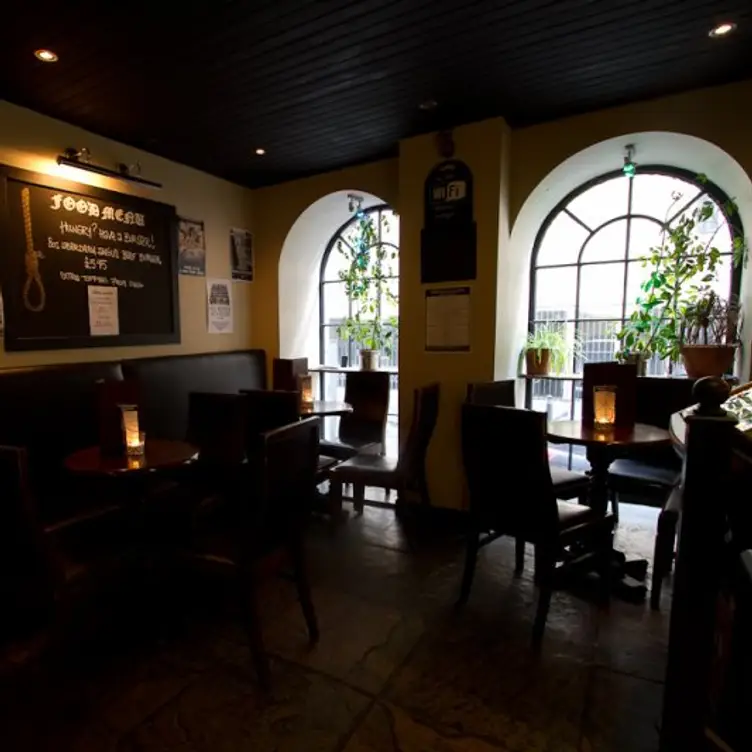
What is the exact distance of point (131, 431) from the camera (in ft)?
7.59

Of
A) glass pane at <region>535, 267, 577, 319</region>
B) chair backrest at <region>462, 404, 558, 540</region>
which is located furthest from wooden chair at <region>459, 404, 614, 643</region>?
glass pane at <region>535, 267, 577, 319</region>

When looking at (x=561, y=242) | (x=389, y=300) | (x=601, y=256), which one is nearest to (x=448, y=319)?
(x=389, y=300)

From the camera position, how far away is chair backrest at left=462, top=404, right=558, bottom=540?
6.30 feet

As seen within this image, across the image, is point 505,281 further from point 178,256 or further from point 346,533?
point 178,256

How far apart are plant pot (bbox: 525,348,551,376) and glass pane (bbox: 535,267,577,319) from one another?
45cm

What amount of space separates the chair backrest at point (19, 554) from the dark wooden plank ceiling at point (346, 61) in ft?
6.38

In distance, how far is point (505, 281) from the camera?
335 centimetres

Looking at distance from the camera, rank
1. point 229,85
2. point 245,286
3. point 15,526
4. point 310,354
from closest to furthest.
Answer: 1. point 15,526
2. point 229,85
3. point 245,286
4. point 310,354

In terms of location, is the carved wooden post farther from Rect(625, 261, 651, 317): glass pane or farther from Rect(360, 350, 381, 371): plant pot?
Rect(360, 350, 381, 371): plant pot

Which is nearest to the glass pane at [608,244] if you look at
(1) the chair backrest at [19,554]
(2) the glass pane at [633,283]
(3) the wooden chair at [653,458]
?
(2) the glass pane at [633,283]

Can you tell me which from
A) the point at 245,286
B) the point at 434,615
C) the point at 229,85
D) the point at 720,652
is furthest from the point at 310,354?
the point at 720,652

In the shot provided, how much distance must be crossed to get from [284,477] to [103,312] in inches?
94.6

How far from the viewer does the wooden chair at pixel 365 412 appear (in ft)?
12.2

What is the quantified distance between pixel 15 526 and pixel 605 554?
2.34m
